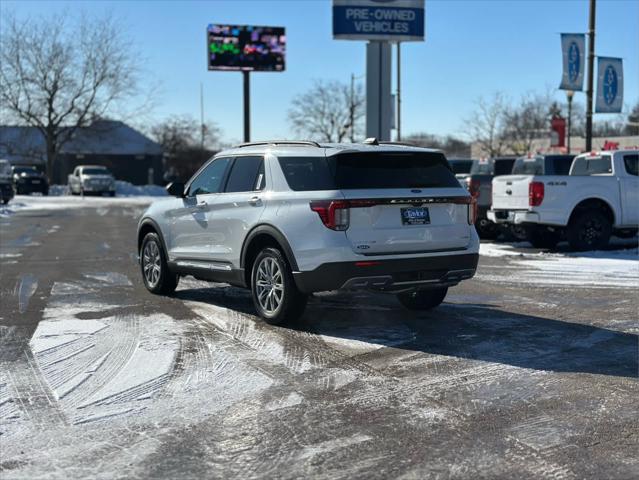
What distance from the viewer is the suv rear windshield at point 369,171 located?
6812mm

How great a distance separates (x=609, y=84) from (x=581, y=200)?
9.22 metres

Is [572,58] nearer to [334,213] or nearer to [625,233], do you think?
[625,233]

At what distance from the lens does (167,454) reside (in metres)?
4.05

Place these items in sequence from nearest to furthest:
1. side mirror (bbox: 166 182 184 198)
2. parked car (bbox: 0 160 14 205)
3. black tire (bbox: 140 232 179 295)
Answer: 1. side mirror (bbox: 166 182 184 198)
2. black tire (bbox: 140 232 179 295)
3. parked car (bbox: 0 160 14 205)

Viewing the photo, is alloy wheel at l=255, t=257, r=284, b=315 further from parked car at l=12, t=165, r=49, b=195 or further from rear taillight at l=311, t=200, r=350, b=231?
parked car at l=12, t=165, r=49, b=195

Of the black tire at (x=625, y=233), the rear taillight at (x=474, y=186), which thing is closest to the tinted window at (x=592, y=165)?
the black tire at (x=625, y=233)

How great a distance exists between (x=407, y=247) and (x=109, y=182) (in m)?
42.6

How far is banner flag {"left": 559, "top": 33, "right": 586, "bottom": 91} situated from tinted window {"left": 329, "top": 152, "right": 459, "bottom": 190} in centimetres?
1513

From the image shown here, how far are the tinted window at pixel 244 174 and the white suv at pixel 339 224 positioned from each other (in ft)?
0.04

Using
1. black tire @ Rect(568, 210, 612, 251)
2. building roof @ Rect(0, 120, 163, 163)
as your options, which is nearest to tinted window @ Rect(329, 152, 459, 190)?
black tire @ Rect(568, 210, 612, 251)

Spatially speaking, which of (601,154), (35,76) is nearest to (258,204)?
(601,154)

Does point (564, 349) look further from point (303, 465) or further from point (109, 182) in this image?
point (109, 182)

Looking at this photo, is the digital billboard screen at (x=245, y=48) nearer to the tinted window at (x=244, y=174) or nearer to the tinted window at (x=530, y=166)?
the tinted window at (x=530, y=166)

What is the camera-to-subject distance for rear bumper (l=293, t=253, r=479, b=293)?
21.8 feet
